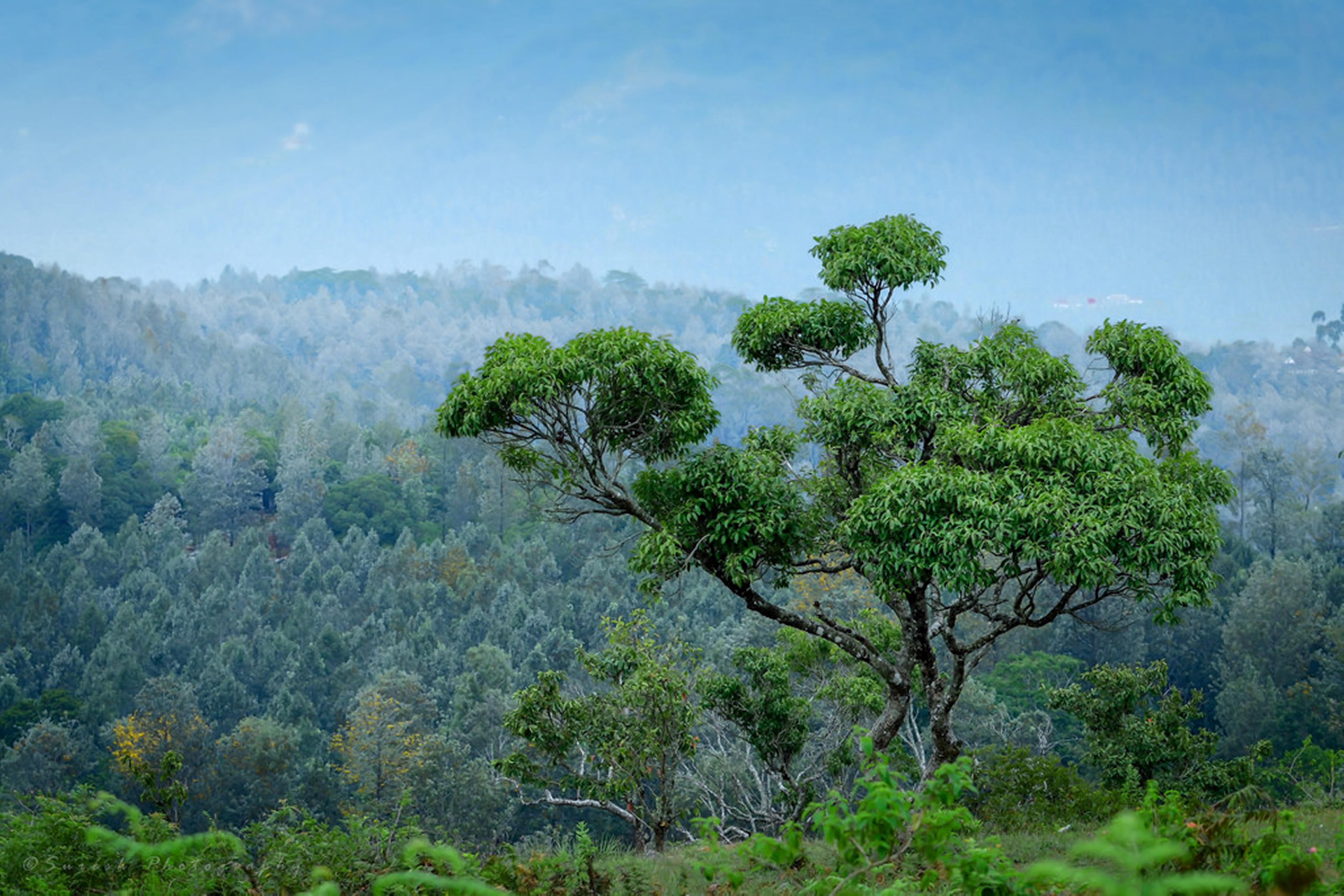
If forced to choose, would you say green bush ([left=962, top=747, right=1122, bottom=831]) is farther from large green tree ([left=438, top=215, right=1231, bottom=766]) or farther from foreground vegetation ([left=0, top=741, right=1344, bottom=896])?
foreground vegetation ([left=0, top=741, right=1344, bottom=896])

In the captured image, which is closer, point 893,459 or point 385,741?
point 893,459

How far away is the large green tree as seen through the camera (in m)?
6.30

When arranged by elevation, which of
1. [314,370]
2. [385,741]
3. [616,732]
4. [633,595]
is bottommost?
[385,741]

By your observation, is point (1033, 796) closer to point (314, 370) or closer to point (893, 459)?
point (893, 459)

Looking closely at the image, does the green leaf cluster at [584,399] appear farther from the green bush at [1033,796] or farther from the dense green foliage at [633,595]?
the green bush at [1033,796]

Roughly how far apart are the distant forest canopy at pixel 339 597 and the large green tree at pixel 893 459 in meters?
1.36

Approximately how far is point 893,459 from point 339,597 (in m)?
36.4

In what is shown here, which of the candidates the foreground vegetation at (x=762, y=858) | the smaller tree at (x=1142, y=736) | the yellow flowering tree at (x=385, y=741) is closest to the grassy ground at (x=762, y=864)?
the foreground vegetation at (x=762, y=858)

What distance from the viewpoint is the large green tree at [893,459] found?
630 centimetres

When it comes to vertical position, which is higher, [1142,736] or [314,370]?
[314,370]

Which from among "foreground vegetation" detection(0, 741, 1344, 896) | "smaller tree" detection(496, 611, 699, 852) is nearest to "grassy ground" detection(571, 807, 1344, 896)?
"foreground vegetation" detection(0, 741, 1344, 896)

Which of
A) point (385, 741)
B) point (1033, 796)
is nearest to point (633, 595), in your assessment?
point (385, 741)

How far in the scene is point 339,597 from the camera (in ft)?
132

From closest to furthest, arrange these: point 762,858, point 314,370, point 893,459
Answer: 1. point 762,858
2. point 893,459
3. point 314,370
